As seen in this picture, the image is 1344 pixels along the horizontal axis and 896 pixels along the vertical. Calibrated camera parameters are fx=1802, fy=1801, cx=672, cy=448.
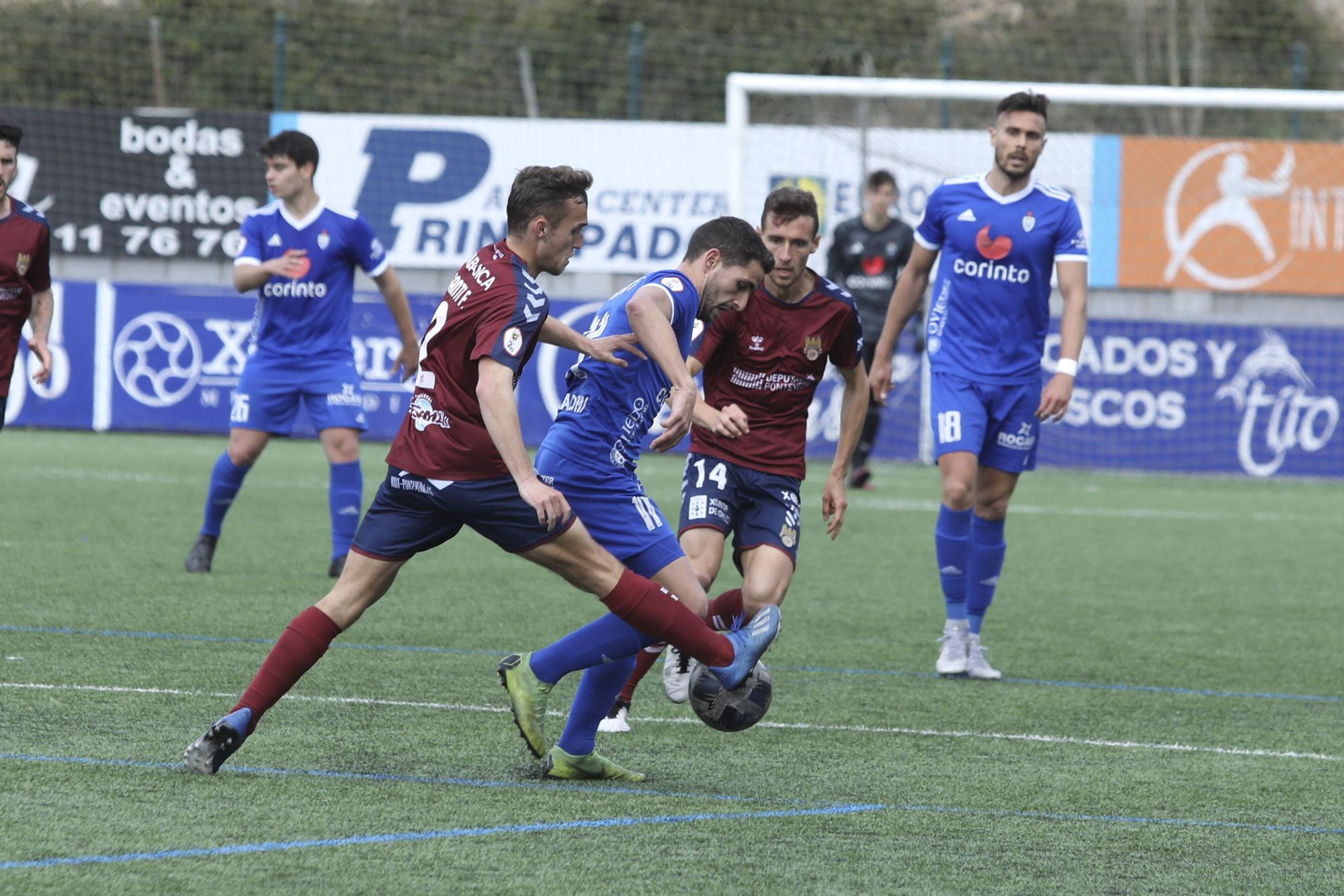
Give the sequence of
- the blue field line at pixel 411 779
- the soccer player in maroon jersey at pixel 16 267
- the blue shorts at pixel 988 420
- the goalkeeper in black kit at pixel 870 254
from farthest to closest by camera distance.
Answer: the goalkeeper in black kit at pixel 870 254 < the soccer player in maroon jersey at pixel 16 267 < the blue shorts at pixel 988 420 < the blue field line at pixel 411 779

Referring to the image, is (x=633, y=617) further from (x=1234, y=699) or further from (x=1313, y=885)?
(x=1234, y=699)

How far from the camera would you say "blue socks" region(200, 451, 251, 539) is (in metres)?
8.86

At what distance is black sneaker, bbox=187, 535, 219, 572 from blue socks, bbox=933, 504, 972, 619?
12.5 feet

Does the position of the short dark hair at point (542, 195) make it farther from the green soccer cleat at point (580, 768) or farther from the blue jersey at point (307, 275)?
the blue jersey at point (307, 275)

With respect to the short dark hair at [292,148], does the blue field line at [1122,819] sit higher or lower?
lower

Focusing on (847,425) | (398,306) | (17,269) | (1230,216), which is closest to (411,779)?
(847,425)

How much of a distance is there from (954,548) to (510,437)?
3155 millimetres

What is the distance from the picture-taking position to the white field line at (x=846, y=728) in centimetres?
550

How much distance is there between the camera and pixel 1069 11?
33000 mm

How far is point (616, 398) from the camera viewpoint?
16.9 feet

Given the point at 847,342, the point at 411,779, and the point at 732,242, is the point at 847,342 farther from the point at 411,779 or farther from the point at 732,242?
the point at 411,779

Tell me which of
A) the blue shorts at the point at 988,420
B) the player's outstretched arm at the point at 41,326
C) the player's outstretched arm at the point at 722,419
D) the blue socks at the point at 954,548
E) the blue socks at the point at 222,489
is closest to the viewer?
the player's outstretched arm at the point at 722,419

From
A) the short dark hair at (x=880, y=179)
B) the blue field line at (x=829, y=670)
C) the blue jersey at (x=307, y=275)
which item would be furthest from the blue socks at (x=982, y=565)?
the short dark hair at (x=880, y=179)

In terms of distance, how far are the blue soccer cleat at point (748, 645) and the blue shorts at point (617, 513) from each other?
1.04ft
